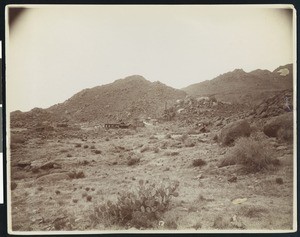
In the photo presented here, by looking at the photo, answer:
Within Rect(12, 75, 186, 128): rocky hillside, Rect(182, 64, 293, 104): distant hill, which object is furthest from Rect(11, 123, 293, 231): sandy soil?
Rect(182, 64, 293, 104): distant hill

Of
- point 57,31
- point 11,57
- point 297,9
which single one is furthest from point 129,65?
point 297,9

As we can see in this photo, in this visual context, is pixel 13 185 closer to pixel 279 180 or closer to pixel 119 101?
pixel 119 101

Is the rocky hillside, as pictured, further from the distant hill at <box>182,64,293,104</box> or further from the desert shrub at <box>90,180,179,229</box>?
the desert shrub at <box>90,180,179,229</box>

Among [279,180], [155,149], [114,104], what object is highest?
[114,104]

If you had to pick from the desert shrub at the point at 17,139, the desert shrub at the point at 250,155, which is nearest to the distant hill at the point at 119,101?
the desert shrub at the point at 17,139

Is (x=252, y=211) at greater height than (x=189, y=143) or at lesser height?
lesser

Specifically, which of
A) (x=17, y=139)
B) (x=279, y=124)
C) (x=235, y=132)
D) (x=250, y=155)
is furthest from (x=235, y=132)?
(x=17, y=139)
